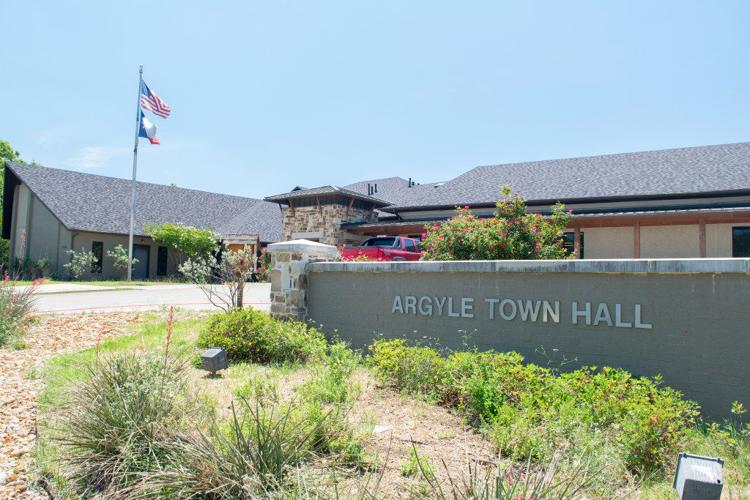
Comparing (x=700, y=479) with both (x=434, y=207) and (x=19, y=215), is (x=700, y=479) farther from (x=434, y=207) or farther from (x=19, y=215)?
(x=19, y=215)

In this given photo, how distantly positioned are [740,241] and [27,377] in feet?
65.0

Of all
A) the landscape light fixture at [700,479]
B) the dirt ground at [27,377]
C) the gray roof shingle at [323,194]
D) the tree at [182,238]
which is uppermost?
the gray roof shingle at [323,194]

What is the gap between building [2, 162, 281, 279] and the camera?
28594 mm

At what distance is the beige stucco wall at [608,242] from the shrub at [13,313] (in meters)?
17.1

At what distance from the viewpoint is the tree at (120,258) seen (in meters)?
28.8

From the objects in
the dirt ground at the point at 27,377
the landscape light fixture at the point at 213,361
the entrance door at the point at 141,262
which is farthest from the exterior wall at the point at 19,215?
A: the landscape light fixture at the point at 213,361

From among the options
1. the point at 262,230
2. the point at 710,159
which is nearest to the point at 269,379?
the point at 710,159

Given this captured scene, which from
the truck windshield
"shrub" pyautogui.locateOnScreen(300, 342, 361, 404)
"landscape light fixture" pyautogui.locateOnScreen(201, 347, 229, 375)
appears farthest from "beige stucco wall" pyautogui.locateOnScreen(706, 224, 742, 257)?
"landscape light fixture" pyautogui.locateOnScreen(201, 347, 229, 375)

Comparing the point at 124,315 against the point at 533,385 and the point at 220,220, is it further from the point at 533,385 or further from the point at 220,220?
the point at 220,220

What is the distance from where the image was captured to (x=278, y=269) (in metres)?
10.5

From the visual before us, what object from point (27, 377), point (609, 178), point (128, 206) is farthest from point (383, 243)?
point (128, 206)

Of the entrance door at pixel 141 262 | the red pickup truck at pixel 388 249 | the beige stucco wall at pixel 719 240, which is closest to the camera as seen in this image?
the red pickup truck at pixel 388 249

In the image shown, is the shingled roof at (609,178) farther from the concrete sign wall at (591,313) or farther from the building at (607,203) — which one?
the concrete sign wall at (591,313)

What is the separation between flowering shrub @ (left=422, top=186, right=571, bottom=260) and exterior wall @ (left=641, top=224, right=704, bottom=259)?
9.25m
